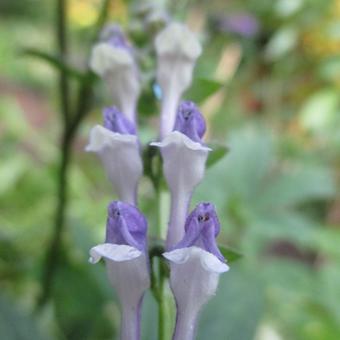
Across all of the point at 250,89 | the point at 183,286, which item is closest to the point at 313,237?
the point at 183,286

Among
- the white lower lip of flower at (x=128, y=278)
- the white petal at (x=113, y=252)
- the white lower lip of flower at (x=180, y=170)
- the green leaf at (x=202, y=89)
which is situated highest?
the green leaf at (x=202, y=89)

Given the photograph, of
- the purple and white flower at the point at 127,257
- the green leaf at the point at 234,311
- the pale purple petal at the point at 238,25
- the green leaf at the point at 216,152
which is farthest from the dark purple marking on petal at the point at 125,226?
the pale purple petal at the point at 238,25

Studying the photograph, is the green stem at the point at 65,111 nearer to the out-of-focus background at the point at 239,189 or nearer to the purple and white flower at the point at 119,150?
the out-of-focus background at the point at 239,189

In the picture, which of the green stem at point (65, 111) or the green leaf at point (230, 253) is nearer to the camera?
the green leaf at point (230, 253)

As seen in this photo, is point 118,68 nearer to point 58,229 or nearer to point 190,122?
point 190,122

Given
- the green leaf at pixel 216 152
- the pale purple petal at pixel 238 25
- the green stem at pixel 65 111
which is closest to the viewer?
the green leaf at pixel 216 152

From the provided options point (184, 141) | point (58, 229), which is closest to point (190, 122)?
point (184, 141)
